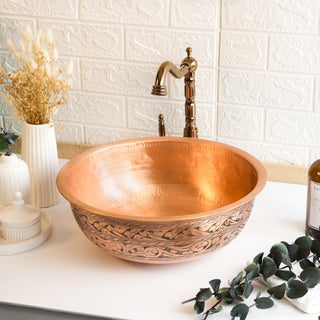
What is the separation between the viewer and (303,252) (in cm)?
112

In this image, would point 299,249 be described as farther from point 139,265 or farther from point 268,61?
point 268,61

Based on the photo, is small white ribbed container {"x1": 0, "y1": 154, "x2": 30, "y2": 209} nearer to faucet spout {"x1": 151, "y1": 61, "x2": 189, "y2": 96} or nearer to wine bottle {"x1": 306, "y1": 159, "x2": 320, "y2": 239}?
faucet spout {"x1": 151, "y1": 61, "x2": 189, "y2": 96}

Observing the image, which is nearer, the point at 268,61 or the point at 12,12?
the point at 268,61

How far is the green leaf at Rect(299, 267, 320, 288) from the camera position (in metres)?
1.05

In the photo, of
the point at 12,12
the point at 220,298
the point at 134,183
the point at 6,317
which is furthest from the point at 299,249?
the point at 12,12

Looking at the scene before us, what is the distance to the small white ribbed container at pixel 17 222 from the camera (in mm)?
1229

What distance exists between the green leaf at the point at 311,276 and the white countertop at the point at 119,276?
0.05 meters

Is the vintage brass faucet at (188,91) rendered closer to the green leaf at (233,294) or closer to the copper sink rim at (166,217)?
the copper sink rim at (166,217)

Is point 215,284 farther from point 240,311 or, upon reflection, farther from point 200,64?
point 200,64

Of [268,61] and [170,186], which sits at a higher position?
[268,61]

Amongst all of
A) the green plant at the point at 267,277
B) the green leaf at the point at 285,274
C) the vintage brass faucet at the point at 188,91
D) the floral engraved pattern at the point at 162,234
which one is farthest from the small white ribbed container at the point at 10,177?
the green leaf at the point at 285,274

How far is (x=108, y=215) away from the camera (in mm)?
1032

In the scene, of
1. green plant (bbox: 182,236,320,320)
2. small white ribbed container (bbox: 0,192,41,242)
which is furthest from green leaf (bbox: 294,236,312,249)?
small white ribbed container (bbox: 0,192,41,242)

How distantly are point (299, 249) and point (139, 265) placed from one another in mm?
327
